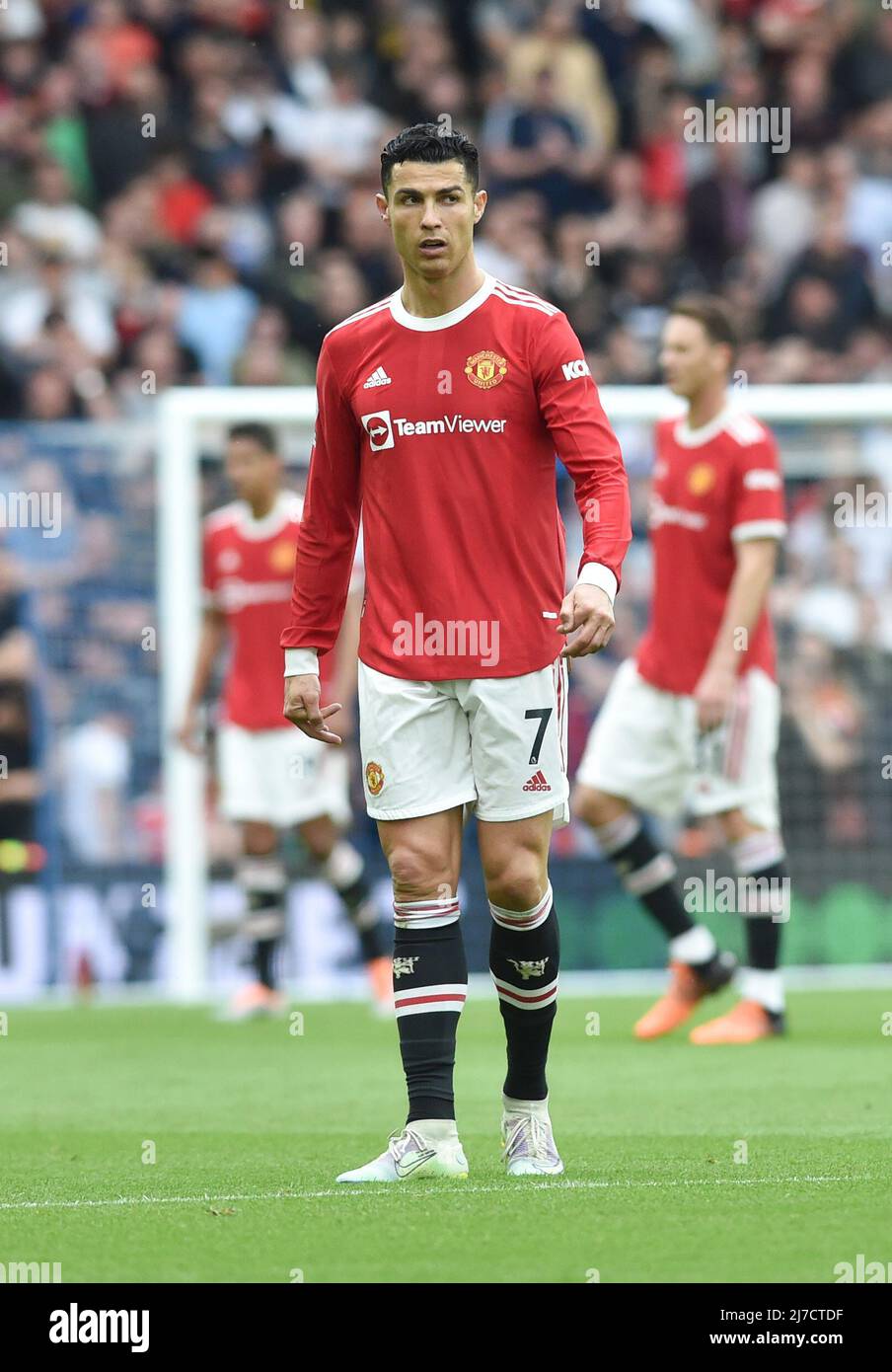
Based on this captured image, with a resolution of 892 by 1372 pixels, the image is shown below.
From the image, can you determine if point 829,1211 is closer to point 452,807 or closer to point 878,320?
point 452,807

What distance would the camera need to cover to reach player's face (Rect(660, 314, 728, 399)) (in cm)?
931

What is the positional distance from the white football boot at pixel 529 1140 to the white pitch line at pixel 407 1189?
4.8 inches

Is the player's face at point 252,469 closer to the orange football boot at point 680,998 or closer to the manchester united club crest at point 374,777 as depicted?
the orange football boot at point 680,998

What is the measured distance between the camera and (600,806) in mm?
9609

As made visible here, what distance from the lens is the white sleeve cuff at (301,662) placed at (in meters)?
5.89

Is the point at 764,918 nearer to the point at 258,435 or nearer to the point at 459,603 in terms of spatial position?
the point at 258,435

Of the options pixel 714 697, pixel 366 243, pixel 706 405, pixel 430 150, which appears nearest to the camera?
pixel 430 150

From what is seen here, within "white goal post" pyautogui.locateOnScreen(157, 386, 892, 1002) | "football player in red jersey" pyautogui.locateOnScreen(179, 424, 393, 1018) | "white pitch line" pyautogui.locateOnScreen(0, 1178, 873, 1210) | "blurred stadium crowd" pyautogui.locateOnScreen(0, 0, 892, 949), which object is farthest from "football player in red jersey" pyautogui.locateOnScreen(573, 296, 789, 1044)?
"white pitch line" pyautogui.locateOnScreen(0, 1178, 873, 1210)

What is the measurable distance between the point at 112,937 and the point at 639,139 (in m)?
8.24

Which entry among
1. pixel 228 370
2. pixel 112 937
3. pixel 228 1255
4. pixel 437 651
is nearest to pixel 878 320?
pixel 228 370

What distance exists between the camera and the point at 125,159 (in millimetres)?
16234

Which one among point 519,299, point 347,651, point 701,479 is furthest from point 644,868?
point 519,299

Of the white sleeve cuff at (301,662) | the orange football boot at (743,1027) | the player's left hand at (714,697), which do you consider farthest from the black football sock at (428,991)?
the orange football boot at (743,1027)

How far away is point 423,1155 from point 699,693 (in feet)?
12.8
